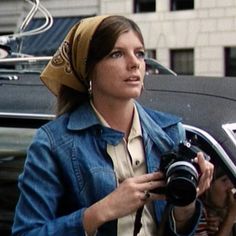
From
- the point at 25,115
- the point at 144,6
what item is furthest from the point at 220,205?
the point at 144,6

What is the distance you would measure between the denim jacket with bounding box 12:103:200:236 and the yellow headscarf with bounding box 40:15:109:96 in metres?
0.12

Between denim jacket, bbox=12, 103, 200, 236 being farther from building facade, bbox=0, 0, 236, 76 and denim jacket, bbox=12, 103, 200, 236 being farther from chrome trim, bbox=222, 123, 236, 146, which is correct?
building facade, bbox=0, 0, 236, 76

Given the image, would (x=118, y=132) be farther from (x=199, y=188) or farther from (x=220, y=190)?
(x=220, y=190)

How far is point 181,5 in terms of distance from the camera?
24625 mm

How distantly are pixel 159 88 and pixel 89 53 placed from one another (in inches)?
27.2

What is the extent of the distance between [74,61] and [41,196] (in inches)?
16.2

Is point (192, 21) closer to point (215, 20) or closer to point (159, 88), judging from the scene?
point (215, 20)

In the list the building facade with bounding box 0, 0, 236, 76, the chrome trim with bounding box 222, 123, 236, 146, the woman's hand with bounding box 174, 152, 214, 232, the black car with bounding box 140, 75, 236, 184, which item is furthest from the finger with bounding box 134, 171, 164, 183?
the building facade with bounding box 0, 0, 236, 76

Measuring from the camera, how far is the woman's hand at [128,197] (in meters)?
2.18

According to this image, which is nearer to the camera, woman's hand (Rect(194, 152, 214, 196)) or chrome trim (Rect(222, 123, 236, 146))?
woman's hand (Rect(194, 152, 214, 196))

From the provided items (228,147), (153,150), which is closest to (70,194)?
(153,150)

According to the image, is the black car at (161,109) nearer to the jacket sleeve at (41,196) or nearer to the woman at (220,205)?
the woman at (220,205)

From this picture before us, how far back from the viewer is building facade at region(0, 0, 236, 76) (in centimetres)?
2381

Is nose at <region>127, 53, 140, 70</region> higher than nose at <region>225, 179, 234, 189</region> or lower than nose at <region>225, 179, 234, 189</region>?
higher
